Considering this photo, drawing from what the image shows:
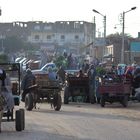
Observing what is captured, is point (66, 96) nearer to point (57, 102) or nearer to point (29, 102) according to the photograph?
point (57, 102)

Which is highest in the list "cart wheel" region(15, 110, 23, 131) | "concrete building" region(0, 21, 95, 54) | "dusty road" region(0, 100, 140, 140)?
"concrete building" region(0, 21, 95, 54)

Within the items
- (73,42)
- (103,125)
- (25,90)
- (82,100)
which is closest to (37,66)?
(82,100)

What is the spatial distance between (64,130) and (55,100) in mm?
7531

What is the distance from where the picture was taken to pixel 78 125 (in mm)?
17297

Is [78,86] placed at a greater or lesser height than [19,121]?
greater

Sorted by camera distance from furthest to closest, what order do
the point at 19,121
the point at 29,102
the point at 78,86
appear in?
the point at 78,86 < the point at 29,102 < the point at 19,121

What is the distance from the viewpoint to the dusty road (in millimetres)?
14492

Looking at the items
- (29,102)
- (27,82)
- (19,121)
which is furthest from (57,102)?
(19,121)

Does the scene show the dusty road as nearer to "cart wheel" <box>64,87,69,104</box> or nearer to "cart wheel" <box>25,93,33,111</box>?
"cart wheel" <box>25,93,33,111</box>

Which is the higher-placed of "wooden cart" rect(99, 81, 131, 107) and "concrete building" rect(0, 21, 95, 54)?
"concrete building" rect(0, 21, 95, 54)

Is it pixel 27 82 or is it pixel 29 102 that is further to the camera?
pixel 27 82

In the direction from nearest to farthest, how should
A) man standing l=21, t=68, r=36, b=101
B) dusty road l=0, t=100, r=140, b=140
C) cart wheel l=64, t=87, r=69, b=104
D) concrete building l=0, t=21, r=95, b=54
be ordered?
dusty road l=0, t=100, r=140, b=140, man standing l=21, t=68, r=36, b=101, cart wheel l=64, t=87, r=69, b=104, concrete building l=0, t=21, r=95, b=54

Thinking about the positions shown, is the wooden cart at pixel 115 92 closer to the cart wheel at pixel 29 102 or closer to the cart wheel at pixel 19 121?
the cart wheel at pixel 29 102

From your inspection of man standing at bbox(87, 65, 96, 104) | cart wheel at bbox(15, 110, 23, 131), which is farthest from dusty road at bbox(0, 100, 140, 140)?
man standing at bbox(87, 65, 96, 104)
